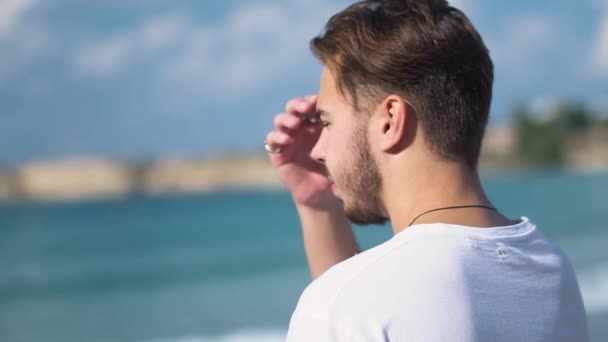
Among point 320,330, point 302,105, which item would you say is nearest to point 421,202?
point 320,330

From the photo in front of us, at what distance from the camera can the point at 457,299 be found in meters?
1.25

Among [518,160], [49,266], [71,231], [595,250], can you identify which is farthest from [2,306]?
[518,160]

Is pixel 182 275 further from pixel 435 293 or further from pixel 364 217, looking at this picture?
pixel 435 293

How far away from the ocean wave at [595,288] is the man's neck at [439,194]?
10.2 m

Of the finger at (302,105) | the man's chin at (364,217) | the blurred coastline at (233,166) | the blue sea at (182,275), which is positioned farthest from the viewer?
the blurred coastline at (233,166)

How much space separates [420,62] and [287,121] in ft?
2.02

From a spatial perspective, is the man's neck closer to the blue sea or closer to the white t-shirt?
the white t-shirt

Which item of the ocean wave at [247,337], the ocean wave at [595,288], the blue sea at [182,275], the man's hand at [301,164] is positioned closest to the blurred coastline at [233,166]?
the blue sea at [182,275]

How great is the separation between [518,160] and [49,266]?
65339 mm

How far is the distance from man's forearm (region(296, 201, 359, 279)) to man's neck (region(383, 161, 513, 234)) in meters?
0.56

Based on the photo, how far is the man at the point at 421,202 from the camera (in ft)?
4.00

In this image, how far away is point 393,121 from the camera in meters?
1.36

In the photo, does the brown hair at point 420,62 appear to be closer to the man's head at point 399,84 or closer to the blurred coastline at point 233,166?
the man's head at point 399,84

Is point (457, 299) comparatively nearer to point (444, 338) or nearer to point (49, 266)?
point (444, 338)
